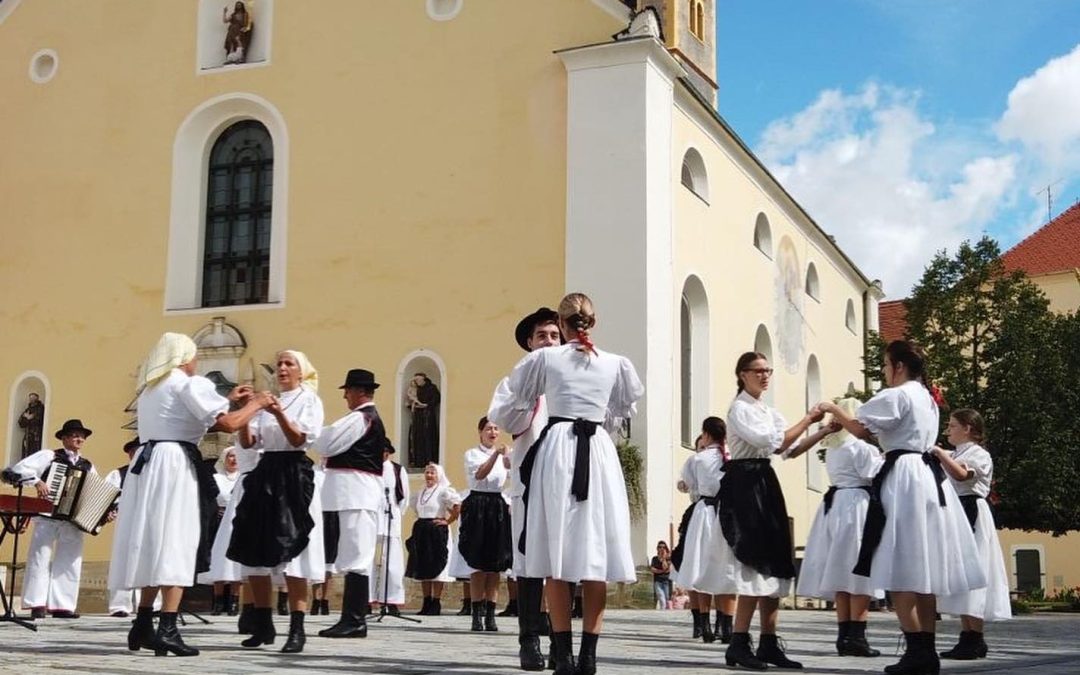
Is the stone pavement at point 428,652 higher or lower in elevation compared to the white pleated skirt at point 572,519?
lower

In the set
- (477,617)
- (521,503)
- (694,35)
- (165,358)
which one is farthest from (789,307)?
(165,358)

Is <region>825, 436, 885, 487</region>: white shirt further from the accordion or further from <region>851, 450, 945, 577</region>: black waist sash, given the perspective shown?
the accordion

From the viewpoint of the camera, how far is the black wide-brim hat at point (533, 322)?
333 inches

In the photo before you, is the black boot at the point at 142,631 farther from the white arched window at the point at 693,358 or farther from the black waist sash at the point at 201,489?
the white arched window at the point at 693,358

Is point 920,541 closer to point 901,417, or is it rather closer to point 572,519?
point 901,417

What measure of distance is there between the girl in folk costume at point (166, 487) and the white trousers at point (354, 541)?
191cm

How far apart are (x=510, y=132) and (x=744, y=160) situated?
6.33m

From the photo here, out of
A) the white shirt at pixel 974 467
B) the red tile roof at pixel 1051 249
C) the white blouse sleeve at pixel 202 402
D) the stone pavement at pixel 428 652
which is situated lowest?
the stone pavement at pixel 428 652

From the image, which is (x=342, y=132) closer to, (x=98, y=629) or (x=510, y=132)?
(x=510, y=132)

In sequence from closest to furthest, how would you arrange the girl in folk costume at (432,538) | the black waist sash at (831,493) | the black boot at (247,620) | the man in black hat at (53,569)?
the black boot at (247,620)
the black waist sash at (831,493)
the man in black hat at (53,569)
the girl in folk costume at (432,538)

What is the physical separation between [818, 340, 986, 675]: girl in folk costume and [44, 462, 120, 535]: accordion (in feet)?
26.0

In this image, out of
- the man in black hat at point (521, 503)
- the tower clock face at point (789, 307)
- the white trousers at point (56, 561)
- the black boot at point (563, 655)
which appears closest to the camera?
the black boot at point (563, 655)

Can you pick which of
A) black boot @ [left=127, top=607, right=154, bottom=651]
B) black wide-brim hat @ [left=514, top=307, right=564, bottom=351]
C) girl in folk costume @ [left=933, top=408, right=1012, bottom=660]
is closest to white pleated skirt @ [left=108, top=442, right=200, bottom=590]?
black boot @ [left=127, top=607, right=154, bottom=651]

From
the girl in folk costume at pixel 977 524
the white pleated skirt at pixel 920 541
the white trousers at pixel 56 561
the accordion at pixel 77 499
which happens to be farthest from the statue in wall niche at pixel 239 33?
the white pleated skirt at pixel 920 541
